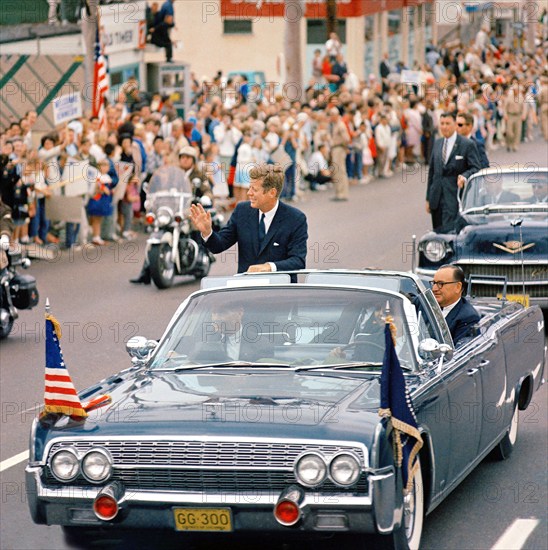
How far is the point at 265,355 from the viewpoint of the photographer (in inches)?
340

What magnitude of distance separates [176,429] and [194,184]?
41.8 feet

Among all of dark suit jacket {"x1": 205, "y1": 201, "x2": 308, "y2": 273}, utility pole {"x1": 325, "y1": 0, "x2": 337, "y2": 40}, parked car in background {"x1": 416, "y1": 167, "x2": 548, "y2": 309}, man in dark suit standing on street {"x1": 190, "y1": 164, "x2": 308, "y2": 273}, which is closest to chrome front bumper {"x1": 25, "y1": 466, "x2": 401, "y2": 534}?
man in dark suit standing on street {"x1": 190, "y1": 164, "x2": 308, "y2": 273}

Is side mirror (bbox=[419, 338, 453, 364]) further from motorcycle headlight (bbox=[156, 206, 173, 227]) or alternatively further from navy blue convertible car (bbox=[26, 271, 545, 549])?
motorcycle headlight (bbox=[156, 206, 173, 227])

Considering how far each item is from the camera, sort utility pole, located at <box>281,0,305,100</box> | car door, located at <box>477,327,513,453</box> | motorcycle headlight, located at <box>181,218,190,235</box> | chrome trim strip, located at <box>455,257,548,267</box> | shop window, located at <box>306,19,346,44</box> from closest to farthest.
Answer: car door, located at <box>477,327,513,453</box>
chrome trim strip, located at <box>455,257,548,267</box>
motorcycle headlight, located at <box>181,218,190,235</box>
utility pole, located at <box>281,0,305,100</box>
shop window, located at <box>306,19,346,44</box>

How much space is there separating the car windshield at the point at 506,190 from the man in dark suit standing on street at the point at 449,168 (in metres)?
0.32

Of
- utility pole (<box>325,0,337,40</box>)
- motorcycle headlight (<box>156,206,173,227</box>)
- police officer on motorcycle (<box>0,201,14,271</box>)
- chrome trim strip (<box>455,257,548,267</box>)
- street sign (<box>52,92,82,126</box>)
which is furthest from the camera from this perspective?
utility pole (<box>325,0,337,40</box>)

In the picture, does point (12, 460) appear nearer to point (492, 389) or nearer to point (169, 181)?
point (492, 389)

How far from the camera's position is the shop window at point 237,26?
180ft

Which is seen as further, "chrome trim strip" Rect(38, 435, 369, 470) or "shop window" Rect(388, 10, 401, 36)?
"shop window" Rect(388, 10, 401, 36)

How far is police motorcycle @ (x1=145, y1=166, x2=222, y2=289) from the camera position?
1956cm

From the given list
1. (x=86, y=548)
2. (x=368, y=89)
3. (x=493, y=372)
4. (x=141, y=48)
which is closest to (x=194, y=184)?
(x=493, y=372)

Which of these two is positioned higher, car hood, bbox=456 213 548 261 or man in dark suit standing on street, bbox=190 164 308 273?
man in dark suit standing on street, bbox=190 164 308 273

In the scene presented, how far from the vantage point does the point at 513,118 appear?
143 ft

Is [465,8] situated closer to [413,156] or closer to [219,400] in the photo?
[413,156]
